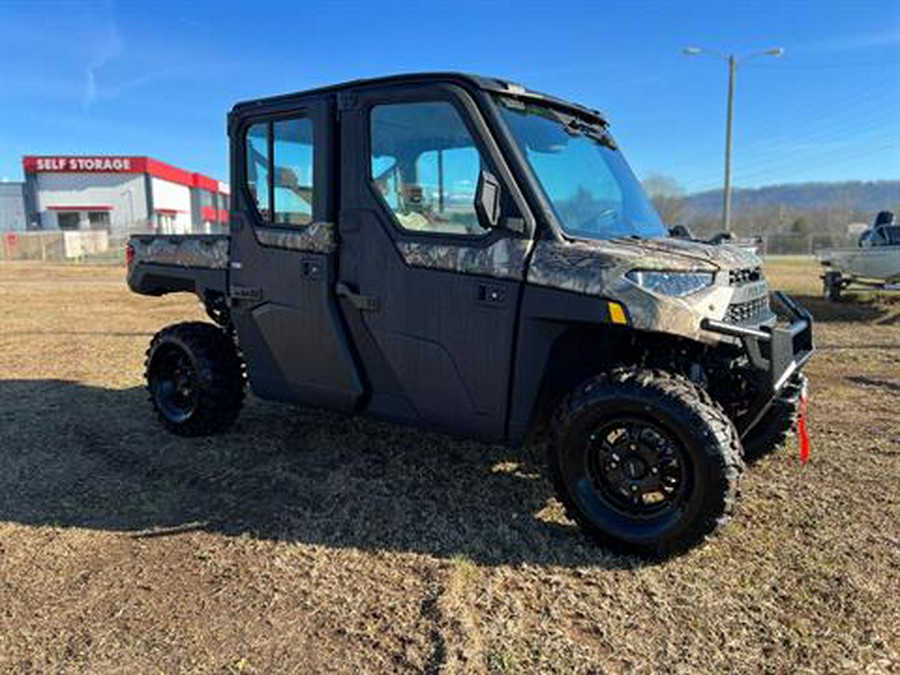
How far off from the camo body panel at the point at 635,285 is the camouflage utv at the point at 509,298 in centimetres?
1

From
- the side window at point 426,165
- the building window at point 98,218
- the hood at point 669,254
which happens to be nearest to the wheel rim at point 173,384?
the side window at point 426,165

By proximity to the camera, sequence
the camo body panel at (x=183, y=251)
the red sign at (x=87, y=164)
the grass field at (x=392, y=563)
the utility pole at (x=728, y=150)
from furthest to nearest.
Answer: the red sign at (x=87, y=164) → the utility pole at (x=728, y=150) → the camo body panel at (x=183, y=251) → the grass field at (x=392, y=563)

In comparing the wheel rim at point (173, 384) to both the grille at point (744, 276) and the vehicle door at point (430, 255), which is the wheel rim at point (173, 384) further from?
the grille at point (744, 276)

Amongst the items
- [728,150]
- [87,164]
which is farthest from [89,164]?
[728,150]

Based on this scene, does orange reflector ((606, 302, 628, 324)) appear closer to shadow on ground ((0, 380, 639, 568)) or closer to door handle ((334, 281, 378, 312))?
shadow on ground ((0, 380, 639, 568))

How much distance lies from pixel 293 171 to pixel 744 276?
286cm

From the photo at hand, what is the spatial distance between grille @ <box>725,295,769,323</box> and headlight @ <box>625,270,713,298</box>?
285 mm

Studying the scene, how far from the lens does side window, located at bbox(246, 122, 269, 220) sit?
471 cm

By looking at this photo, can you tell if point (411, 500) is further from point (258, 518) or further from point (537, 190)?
point (537, 190)

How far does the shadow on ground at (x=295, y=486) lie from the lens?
151 inches

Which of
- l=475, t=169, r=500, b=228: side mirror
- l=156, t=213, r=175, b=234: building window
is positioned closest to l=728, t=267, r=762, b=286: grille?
l=475, t=169, r=500, b=228: side mirror

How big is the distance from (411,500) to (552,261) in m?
1.75

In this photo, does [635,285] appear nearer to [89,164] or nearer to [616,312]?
[616,312]

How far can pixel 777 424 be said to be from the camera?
14.5 ft
